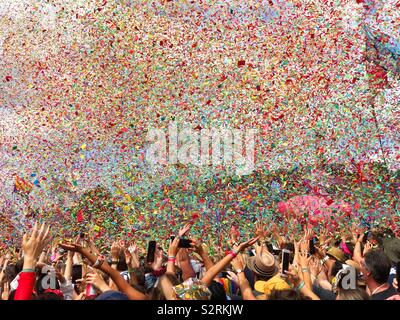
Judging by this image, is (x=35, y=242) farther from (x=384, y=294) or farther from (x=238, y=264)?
(x=384, y=294)

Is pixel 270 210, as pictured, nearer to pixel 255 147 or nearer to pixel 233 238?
pixel 255 147

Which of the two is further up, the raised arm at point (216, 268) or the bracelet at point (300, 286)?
the raised arm at point (216, 268)

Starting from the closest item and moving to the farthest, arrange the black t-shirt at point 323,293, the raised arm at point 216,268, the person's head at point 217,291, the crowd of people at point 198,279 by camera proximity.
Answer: the crowd of people at point 198,279, the person's head at point 217,291, the raised arm at point 216,268, the black t-shirt at point 323,293

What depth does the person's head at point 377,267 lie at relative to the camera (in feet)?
16.0

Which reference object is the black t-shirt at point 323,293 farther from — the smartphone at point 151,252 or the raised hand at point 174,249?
the smartphone at point 151,252

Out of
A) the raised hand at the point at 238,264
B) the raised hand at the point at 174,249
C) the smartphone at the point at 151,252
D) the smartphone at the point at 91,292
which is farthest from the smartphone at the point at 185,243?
the smartphone at the point at 91,292

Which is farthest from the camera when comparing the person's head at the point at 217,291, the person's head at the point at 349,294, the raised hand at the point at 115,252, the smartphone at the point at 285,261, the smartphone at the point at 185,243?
the raised hand at the point at 115,252

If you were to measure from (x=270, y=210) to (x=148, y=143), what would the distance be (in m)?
5.96

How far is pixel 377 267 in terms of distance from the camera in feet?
16.1

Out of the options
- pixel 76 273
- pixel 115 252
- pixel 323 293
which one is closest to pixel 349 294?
pixel 323 293

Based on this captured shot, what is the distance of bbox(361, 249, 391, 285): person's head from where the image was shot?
4887 millimetres

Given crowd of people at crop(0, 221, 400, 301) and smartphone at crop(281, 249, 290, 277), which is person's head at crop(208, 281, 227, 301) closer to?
crowd of people at crop(0, 221, 400, 301)
